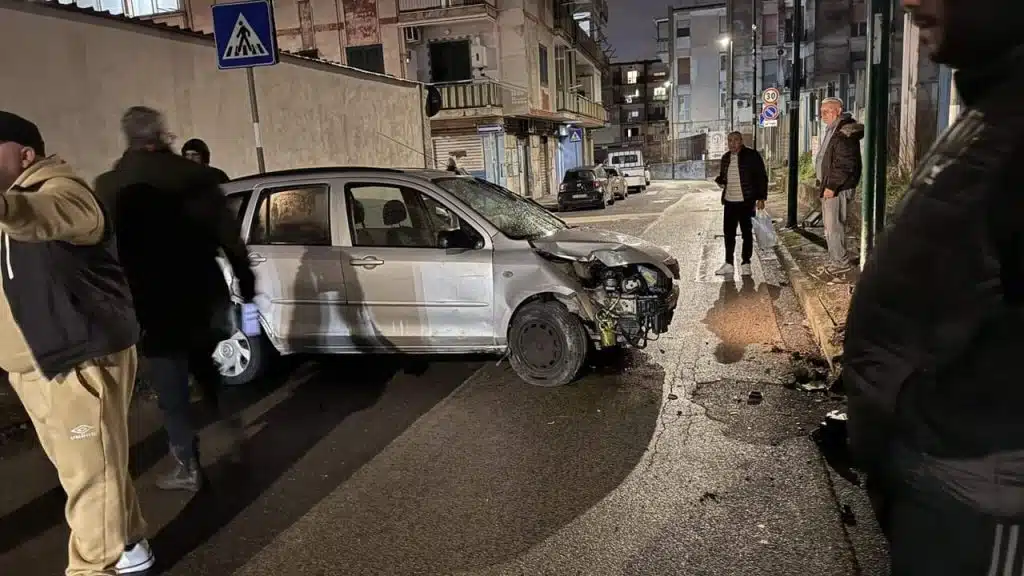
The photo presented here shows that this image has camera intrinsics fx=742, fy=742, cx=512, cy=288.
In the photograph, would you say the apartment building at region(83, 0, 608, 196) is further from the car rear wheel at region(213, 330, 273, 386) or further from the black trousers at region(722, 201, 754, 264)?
the car rear wheel at region(213, 330, 273, 386)

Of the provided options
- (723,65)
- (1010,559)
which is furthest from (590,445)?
(723,65)

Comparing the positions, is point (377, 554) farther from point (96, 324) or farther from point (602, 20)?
point (602, 20)

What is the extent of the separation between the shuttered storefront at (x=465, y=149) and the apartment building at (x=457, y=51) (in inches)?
1.6

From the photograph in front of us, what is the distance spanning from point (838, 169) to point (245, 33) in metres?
6.70

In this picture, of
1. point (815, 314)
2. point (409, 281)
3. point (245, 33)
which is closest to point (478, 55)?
point (245, 33)

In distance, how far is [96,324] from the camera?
314 cm

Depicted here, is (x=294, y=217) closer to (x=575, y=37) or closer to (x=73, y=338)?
(x=73, y=338)

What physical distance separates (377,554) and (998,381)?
9.46 ft

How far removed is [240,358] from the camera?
21.0 feet

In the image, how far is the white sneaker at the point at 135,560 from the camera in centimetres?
344

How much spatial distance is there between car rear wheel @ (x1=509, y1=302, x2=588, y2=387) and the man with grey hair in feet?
15.1

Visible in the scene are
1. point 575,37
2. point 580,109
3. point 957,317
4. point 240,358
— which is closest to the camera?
point 957,317

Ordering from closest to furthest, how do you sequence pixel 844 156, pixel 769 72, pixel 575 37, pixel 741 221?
pixel 844 156 < pixel 741 221 < pixel 575 37 < pixel 769 72

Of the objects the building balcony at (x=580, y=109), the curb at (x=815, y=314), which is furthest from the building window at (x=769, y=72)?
the curb at (x=815, y=314)
